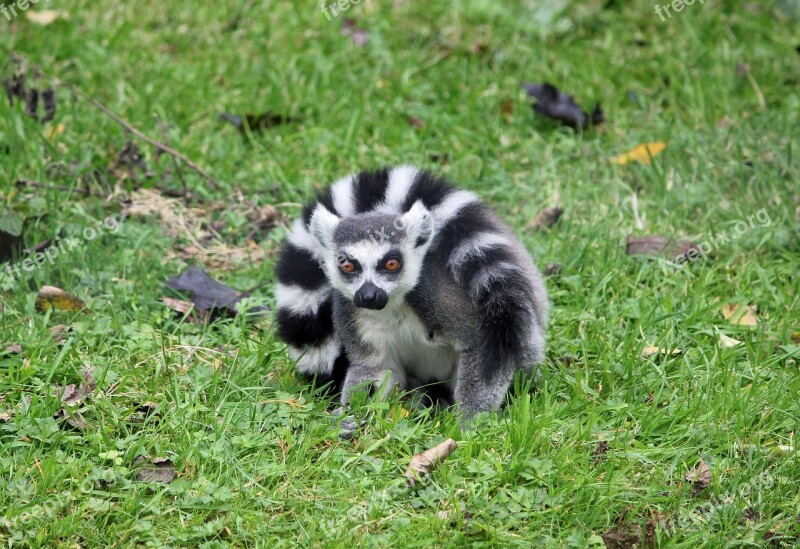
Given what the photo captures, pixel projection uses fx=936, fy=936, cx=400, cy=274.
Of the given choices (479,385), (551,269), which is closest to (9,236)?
(479,385)

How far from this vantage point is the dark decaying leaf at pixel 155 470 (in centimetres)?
394

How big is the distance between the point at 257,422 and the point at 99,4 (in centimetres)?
561

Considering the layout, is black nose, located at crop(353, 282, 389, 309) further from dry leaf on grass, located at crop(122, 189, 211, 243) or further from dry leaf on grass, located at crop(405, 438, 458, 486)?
dry leaf on grass, located at crop(122, 189, 211, 243)

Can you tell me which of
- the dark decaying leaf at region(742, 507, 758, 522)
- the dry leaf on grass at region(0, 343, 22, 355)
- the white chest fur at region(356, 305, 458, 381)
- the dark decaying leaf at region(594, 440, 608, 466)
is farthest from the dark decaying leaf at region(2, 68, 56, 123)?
the dark decaying leaf at region(742, 507, 758, 522)

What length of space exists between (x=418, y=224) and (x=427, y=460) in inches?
44.9

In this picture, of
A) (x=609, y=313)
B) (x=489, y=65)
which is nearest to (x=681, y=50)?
(x=489, y=65)

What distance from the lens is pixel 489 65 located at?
8.26m

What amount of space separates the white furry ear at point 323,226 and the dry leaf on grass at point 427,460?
1.13 m

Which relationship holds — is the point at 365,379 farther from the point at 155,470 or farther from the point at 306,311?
the point at 155,470

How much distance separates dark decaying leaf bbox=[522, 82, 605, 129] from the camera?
24.4 ft

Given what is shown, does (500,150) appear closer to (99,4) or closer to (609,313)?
(609,313)

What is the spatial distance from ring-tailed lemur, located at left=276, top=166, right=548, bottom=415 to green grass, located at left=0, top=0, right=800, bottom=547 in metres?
0.24

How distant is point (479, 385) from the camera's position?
447 cm

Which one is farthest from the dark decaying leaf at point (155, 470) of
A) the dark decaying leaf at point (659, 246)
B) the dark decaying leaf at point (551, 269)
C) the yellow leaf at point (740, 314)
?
the dark decaying leaf at point (659, 246)
